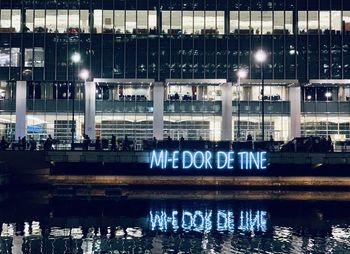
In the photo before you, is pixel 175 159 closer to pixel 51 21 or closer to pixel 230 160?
pixel 230 160

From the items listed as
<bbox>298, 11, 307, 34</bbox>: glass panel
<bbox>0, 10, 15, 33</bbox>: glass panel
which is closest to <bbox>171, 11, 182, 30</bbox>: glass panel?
<bbox>298, 11, 307, 34</bbox>: glass panel

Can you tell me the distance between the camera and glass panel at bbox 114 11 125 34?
74.0 m

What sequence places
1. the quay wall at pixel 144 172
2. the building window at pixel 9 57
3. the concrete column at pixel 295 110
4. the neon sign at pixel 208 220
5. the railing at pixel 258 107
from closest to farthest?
1. the neon sign at pixel 208 220
2. the quay wall at pixel 144 172
3. the building window at pixel 9 57
4. the concrete column at pixel 295 110
5. the railing at pixel 258 107

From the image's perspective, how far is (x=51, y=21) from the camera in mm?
73812

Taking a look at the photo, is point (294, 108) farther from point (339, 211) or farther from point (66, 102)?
point (339, 211)

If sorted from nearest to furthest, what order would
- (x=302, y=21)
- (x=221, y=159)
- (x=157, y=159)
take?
(x=157, y=159), (x=221, y=159), (x=302, y=21)

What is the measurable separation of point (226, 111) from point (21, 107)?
24.9 meters

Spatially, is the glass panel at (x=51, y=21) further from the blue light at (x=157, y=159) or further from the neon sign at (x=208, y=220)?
the neon sign at (x=208, y=220)

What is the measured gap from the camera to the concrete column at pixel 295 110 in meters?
76.1

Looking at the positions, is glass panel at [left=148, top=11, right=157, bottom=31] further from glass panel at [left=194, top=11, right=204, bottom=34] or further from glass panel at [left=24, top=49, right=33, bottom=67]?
glass panel at [left=24, top=49, right=33, bottom=67]

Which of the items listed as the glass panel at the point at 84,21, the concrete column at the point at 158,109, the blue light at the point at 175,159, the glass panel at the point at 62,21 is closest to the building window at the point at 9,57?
the glass panel at the point at 62,21

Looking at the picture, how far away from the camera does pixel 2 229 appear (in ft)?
100

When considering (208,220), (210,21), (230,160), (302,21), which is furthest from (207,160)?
(302,21)

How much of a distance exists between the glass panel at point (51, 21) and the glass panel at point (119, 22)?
7241 mm
